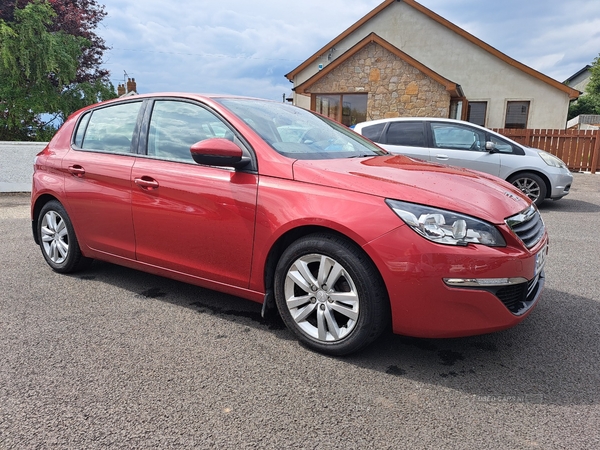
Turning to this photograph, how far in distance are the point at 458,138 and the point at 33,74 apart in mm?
9557

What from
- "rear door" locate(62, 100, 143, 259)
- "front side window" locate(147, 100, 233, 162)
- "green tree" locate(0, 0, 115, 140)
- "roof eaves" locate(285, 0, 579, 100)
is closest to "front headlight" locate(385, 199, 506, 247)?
"front side window" locate(147, 100, 233, 162)

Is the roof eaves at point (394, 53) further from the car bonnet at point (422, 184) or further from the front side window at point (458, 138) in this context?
the car bonnet at point (422, 184)

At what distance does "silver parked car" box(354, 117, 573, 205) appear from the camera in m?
7.95

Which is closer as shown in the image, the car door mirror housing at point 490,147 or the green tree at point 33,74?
the car door mirror housing at point 490,147

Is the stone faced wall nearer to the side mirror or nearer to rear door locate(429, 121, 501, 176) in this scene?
rear door locate(429, 121, 501, 176)

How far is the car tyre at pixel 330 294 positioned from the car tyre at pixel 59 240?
88.5 inches

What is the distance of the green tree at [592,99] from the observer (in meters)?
39.1

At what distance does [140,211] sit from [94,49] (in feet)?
56.6

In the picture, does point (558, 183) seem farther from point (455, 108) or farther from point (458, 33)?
point (458, 33)

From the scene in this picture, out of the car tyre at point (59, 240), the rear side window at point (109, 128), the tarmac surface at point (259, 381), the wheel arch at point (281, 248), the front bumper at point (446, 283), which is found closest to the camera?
the tarmac surface at point (259, 381)

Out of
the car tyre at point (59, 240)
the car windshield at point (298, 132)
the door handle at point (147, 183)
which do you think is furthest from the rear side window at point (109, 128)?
the car windshield at point (298, 132)

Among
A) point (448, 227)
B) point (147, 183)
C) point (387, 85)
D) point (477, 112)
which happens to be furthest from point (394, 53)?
point (448, 227)

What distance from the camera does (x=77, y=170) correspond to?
12.4ft

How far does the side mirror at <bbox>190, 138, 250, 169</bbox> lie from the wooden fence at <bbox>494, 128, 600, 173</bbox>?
13417 mm
